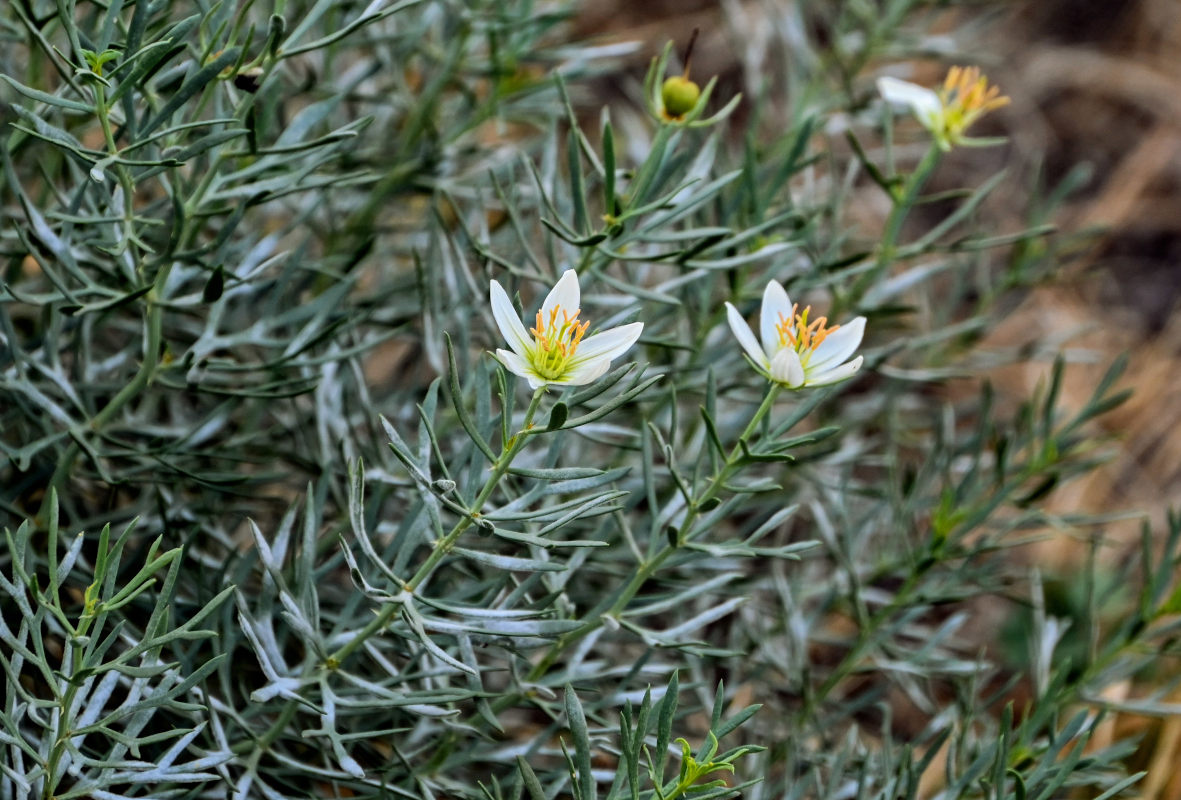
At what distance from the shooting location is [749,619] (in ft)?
4.15

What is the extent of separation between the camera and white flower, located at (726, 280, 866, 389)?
764 mm

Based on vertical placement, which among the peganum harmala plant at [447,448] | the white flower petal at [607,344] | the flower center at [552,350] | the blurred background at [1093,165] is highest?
the flower center at [552,350]

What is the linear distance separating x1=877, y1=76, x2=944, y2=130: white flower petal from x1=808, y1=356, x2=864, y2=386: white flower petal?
406 mm

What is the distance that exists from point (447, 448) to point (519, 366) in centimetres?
42

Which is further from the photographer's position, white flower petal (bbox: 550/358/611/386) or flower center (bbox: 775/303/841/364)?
flower center (bbox: 775/303/841/364)

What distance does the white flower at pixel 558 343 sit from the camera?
70cm

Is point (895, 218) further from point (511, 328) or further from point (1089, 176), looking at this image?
point (1089, 176)

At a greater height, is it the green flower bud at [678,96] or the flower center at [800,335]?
the green flower bud at [678,96]

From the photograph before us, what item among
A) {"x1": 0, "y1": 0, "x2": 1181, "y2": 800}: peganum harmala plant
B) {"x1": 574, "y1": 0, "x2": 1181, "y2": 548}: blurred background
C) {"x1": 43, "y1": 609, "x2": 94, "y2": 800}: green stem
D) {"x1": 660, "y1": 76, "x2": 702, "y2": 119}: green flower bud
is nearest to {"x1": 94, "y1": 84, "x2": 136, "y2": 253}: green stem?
{"x1": 0, "y1": 0, "x2": 1181, "y2": 800}: peganum harmala plant

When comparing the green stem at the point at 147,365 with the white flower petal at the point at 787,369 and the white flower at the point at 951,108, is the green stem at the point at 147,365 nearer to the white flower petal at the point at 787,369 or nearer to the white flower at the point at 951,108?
the white flower petal at the point at 787,369

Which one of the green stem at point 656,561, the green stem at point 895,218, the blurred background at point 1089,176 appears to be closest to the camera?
the green stem at point 656,561

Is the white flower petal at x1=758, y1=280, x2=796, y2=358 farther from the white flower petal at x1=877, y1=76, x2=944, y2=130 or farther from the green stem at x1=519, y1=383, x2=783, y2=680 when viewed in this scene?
the white flower petal at x1=877, y1=76, x2=944, y2=130

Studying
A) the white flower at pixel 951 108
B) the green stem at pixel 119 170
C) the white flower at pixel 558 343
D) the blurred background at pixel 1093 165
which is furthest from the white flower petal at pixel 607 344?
the blurred background at pixel 1093 165

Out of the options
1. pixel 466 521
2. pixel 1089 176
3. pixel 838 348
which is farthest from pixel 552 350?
pixel 1089 176
